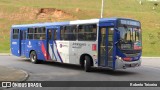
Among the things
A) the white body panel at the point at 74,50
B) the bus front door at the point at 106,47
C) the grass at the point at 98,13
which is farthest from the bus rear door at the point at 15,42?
the grass at the point at 98,13

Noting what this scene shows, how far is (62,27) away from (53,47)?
1.70m

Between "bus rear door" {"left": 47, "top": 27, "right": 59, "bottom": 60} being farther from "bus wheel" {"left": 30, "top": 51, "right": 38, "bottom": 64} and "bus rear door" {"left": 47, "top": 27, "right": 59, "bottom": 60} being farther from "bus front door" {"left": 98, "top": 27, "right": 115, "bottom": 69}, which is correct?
"bus front door" {"left": 98, "top": 27, "right": 115, "bottom": 69}

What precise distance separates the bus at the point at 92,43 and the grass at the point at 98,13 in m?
21.3

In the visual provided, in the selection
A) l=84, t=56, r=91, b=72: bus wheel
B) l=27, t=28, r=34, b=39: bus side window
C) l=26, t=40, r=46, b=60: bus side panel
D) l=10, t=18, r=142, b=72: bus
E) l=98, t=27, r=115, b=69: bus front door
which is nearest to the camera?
l=10, t=18, r=142, b=72: bus

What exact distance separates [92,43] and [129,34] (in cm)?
209

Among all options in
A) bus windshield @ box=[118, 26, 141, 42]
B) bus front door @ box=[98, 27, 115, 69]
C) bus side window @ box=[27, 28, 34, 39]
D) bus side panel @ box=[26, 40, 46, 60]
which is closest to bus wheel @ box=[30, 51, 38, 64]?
bus side panel @ box=[26, 40, 46, 60]

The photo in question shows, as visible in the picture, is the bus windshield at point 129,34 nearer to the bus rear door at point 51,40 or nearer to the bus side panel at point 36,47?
the bus rear door at point 51,40

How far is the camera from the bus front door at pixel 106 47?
1906cm

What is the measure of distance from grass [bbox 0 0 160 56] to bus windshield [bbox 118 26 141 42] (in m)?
23.7

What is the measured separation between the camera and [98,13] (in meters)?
66.1

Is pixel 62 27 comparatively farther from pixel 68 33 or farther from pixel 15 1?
pixel 15 1

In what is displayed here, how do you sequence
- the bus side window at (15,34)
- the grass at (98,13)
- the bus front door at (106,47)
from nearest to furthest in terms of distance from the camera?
the bus front door at (106,47) < the bus side window at (15,34) < the grass at (98,13)

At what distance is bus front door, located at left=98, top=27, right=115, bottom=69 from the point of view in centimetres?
1906

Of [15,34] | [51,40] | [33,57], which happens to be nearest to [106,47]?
[51,40]
